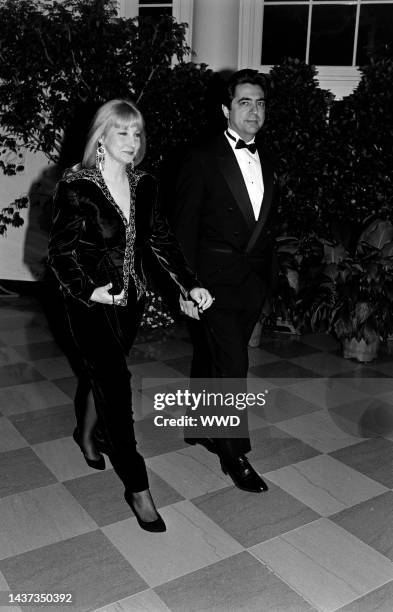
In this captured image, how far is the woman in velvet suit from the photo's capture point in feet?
8.52

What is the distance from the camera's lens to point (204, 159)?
296 cm

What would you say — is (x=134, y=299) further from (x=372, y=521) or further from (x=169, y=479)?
(x=372, y=521)

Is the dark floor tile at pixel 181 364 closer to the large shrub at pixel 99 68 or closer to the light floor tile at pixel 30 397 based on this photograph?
the light floor tile at pixel 30 397

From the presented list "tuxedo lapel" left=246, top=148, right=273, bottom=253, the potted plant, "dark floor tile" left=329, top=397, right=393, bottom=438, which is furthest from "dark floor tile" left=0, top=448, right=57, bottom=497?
the potted plant

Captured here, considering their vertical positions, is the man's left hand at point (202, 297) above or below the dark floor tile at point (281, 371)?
above

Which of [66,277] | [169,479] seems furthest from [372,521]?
[66,277]

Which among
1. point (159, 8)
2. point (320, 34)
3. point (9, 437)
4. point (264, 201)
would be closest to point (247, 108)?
point (264, 201)

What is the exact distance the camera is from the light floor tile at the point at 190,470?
3.15 m

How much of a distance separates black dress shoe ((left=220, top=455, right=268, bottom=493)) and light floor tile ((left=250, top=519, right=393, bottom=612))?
0.35 meters

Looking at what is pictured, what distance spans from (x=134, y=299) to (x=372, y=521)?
1.45m

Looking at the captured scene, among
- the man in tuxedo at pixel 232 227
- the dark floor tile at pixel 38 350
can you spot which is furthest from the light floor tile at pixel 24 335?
the man in tuxedo at pixel 232 227

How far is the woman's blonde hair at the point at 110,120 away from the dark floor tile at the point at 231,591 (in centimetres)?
170

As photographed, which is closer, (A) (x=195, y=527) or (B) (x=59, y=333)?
(A) (x=195, y=527)

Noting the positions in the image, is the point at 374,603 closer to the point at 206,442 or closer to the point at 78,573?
the point at 78,573
